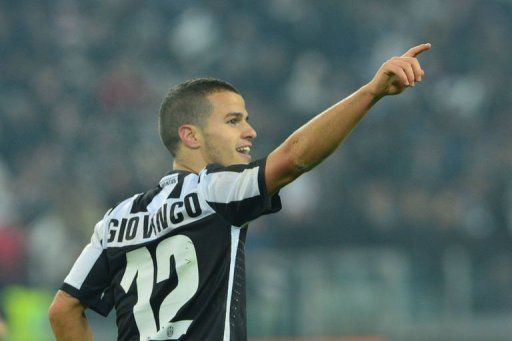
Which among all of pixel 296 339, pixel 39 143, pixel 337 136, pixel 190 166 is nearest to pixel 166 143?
pixel 190 166

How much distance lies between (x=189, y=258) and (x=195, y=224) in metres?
0.12

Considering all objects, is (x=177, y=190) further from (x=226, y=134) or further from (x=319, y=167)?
(x=319, y=167)

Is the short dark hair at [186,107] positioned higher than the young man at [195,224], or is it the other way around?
the short dark hair at [186,107]

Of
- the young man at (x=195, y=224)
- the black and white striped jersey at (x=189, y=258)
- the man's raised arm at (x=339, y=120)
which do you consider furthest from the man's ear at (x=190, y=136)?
the man's raised arm at (x=339, y=120)

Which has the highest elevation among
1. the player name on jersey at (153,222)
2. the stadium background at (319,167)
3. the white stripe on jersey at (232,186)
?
the stadium background at (319,167)

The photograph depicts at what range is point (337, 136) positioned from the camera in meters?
3.52

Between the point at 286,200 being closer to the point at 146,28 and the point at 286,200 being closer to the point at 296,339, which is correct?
the point at 296,339

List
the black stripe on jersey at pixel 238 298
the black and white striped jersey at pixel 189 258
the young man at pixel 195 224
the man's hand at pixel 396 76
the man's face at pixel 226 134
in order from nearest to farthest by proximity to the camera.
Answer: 1. the man's hand at pixel 396 76
2. the young man at pixel 195 224
3. the black and white striped jersey at pixel 189 258
4. the black stripe on jersey at pixel 238 298
5. the man's face at pixel 226 134

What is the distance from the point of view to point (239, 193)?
3.72 metres

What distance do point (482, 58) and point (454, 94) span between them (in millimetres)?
544

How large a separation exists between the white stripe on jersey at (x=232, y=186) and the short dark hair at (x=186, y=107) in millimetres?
320

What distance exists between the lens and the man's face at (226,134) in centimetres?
403

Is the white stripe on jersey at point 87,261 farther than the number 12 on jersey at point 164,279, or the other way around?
the white stripe on jersey at point 87,261

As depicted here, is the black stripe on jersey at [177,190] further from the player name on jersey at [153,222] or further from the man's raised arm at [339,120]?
the man's raised arm at [339,120]
